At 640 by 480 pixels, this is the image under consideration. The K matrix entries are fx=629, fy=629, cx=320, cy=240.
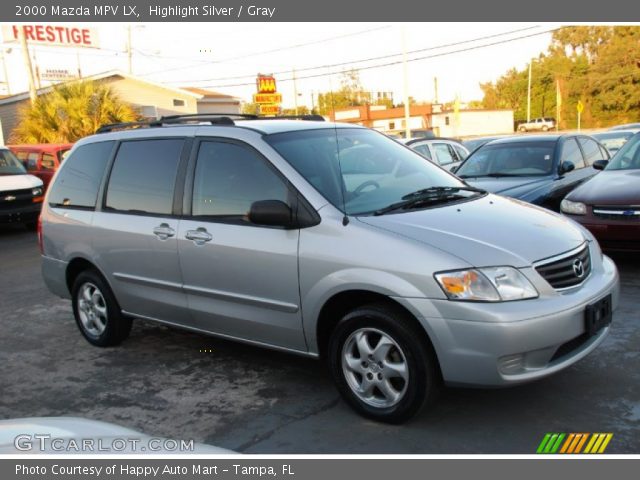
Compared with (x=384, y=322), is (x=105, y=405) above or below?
below

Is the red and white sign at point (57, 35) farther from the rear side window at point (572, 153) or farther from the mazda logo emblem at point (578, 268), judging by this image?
the mazda logo emblem at point (578, 268)

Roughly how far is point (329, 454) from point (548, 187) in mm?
5618

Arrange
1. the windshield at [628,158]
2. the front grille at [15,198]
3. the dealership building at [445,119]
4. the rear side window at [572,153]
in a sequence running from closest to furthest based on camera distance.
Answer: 1. the windshield at [628,158]
2. the rear side window at [572,153]
3. the front grille at [15,198]
4. the dealership building at [445,119]

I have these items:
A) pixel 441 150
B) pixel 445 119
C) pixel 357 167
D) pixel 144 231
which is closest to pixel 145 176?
pixel 144 231

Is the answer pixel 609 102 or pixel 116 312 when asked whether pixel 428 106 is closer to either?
pixel 609 102

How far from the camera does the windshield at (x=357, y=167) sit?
4.03m

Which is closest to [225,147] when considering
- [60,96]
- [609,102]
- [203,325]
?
[203,325]

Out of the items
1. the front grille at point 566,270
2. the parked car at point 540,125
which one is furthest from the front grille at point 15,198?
the parked car at point 540,125

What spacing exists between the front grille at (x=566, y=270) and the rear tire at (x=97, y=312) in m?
3.49

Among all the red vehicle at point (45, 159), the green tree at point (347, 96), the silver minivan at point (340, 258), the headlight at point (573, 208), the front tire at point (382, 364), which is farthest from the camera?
the green tree at point (347, 96)

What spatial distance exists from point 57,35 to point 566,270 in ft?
119

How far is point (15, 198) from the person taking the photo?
12.9 metres

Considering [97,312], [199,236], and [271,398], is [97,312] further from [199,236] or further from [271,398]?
[271,398]

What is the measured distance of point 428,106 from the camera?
5994cm
